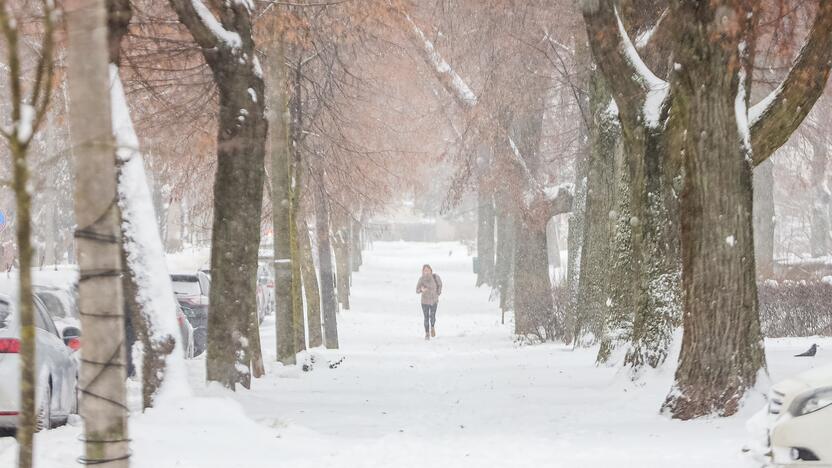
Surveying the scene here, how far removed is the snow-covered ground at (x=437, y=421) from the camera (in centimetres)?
806

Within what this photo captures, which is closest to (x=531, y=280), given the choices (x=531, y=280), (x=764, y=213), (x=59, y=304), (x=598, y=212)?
(x=531, y=280)

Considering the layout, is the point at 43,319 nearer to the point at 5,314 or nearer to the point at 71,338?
the point at 5,314

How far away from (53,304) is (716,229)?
7.11 metres

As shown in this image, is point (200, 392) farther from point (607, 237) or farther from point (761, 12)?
point (607, 237)

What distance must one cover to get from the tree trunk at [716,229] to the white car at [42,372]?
5643 millimetres

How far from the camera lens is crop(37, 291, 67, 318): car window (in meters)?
11.6

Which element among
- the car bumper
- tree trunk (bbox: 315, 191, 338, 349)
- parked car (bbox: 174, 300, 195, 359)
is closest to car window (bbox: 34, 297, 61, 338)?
parked car (bbox: 174, 300, 195, 359)

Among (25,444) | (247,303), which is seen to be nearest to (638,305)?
(247,303)

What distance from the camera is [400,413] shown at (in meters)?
11.6

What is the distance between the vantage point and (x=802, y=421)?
5863 mm

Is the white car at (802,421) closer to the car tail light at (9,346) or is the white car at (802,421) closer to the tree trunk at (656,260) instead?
the tree trunk at (656,260)

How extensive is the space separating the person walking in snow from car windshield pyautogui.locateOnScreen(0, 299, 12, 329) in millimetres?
16979

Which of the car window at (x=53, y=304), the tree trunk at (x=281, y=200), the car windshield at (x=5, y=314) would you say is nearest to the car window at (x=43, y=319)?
the car windshield at (x=5, y=314)

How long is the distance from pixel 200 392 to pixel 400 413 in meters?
2.18
